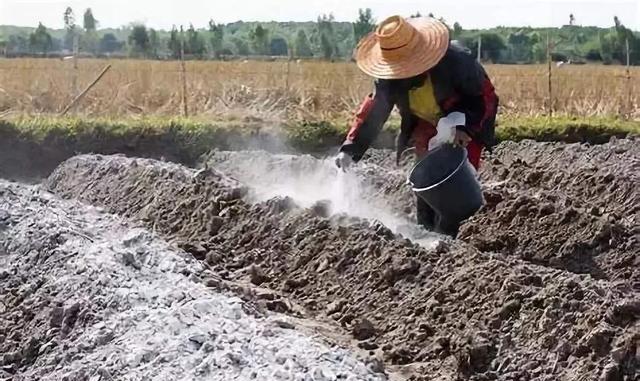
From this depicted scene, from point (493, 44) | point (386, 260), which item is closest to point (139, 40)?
point (493, 44)

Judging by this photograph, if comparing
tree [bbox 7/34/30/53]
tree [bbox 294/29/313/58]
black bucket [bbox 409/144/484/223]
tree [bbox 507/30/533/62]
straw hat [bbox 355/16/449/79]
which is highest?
straw hat [bbox 355/16/449/79]

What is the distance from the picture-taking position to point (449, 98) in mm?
6559

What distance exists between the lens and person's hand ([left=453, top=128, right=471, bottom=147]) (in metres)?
6.40

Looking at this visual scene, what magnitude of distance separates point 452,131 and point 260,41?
23.1m

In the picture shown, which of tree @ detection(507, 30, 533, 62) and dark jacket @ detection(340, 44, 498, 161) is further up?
dark jacket @ detection(340, 44, 498, 161)

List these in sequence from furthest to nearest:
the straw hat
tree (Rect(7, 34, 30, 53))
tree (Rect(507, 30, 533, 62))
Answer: tree (Rect(7, 34, 30, 53)) → tree (Rect(507, 30, 533, 62)) → the straw hat

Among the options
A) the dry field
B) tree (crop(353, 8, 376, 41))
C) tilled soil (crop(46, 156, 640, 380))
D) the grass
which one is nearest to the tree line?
tree (crop(353, 8, 376, 41))

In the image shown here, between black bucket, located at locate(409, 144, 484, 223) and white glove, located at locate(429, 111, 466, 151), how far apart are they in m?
0.04

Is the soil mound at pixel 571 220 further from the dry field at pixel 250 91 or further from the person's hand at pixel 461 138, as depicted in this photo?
the dry field at pixel 250 91

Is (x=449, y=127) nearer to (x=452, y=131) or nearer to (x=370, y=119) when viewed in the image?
(x=452, y=131)

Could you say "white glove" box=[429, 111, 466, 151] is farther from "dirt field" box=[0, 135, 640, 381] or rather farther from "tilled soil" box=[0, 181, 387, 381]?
"tilled soil" box=[0, 181, 387, 381]

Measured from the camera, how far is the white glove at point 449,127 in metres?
6.39

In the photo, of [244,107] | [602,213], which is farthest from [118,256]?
[244,107]

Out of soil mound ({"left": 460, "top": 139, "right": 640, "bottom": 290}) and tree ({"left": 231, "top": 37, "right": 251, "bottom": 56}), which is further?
tree ({"left": 231, "top": 37, "right": 251, "bottom": 56})
